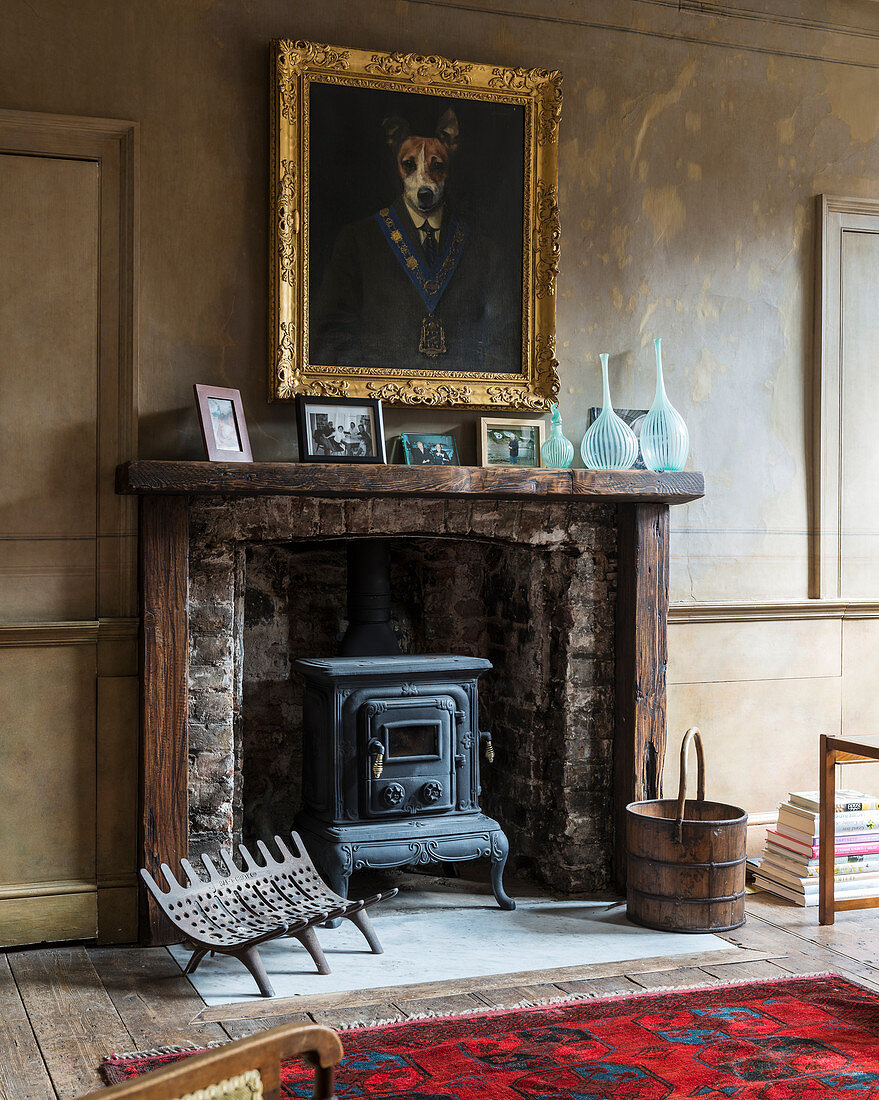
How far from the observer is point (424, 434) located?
14.2ft

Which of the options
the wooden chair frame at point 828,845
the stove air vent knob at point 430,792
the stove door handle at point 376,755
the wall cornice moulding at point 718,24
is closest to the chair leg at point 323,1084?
the stove door handle at point 376,755

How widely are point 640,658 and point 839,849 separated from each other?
103cm

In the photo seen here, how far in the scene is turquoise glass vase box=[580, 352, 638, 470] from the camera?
4.38 metres

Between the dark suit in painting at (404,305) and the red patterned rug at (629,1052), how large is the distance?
7.58ft

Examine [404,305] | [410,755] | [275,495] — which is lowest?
[410,755]

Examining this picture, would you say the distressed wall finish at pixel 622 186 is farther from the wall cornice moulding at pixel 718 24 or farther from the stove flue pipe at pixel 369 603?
the stove flue pipe at pixel 369 603

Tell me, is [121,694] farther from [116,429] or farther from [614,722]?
[614,722]

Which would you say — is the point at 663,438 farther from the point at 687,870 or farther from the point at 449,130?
the point at 687,870

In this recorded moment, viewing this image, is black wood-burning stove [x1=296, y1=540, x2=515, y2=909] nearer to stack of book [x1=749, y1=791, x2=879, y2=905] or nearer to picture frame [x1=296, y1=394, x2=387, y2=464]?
picture frame [x1=296, y1=394, x2=387, y2=464]

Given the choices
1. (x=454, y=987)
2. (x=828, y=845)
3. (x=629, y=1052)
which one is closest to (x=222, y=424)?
(x=454, y=987)

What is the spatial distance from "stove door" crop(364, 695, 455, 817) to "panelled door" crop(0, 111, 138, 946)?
0.85 m

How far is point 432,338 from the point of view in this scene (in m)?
4.33

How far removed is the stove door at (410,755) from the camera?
417cm

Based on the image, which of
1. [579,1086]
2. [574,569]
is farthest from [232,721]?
[579,1086]
